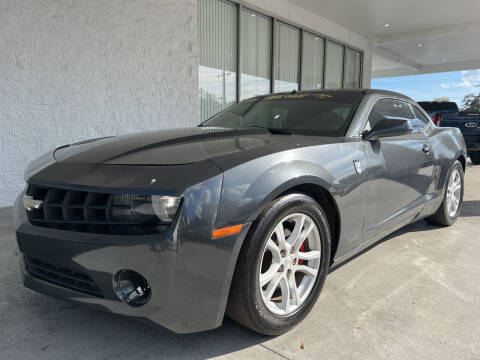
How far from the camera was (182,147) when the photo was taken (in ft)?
6.59

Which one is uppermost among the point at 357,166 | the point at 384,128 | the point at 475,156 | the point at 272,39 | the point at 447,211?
the point at 272,39

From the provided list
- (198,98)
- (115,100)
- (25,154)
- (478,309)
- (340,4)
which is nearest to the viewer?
(478,309)

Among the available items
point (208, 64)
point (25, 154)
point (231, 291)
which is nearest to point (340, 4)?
point (208, 64)

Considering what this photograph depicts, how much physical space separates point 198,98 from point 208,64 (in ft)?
3.03

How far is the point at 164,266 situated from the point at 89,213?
442 millimetres

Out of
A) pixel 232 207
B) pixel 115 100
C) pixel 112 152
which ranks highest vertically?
pixel 115 100

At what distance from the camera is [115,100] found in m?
5.57

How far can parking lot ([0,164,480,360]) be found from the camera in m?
1.78

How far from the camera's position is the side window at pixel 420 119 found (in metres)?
3.46

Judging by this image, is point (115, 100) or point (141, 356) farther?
point (115, 100)

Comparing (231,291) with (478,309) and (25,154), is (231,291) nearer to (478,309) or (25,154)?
(478,309)

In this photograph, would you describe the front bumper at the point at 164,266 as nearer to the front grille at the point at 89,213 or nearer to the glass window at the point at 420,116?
the front grille at the point at 89,213

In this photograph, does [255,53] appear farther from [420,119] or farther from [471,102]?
[471,102]

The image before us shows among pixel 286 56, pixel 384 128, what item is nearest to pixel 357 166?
pixel 384 128
